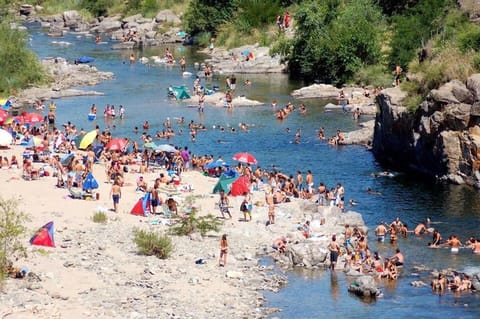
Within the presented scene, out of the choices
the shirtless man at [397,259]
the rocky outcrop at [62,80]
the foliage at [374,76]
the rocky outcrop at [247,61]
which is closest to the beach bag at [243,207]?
the shirtless man at [397,259]

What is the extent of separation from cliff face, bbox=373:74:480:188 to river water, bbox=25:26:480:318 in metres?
1.13

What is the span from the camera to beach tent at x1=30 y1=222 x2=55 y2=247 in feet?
111

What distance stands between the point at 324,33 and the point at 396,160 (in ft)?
94.5

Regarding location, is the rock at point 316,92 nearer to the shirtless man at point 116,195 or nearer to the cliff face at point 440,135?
the cliff face at point 440,135

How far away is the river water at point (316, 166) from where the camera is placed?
1268 inches

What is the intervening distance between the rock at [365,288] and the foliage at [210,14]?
71.3 metres

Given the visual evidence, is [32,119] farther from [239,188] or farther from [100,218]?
[100,218]

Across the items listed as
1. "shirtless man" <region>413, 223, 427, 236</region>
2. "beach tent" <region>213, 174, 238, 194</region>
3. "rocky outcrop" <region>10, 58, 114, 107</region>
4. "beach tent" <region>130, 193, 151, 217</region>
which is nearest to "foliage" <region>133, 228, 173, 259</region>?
"beach tent" <region>130, 193, 151, 217</region>

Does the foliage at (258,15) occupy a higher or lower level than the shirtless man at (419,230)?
higher

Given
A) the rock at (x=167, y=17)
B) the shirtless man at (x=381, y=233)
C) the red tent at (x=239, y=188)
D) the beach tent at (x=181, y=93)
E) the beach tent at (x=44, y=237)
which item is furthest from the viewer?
the rock at (x=167, y=17)

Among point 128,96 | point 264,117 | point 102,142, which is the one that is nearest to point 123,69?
point 128,96

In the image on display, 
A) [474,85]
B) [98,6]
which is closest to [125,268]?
[474,85]

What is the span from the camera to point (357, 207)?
44.7 metres

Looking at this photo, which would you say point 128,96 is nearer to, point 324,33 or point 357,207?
point 324,33
